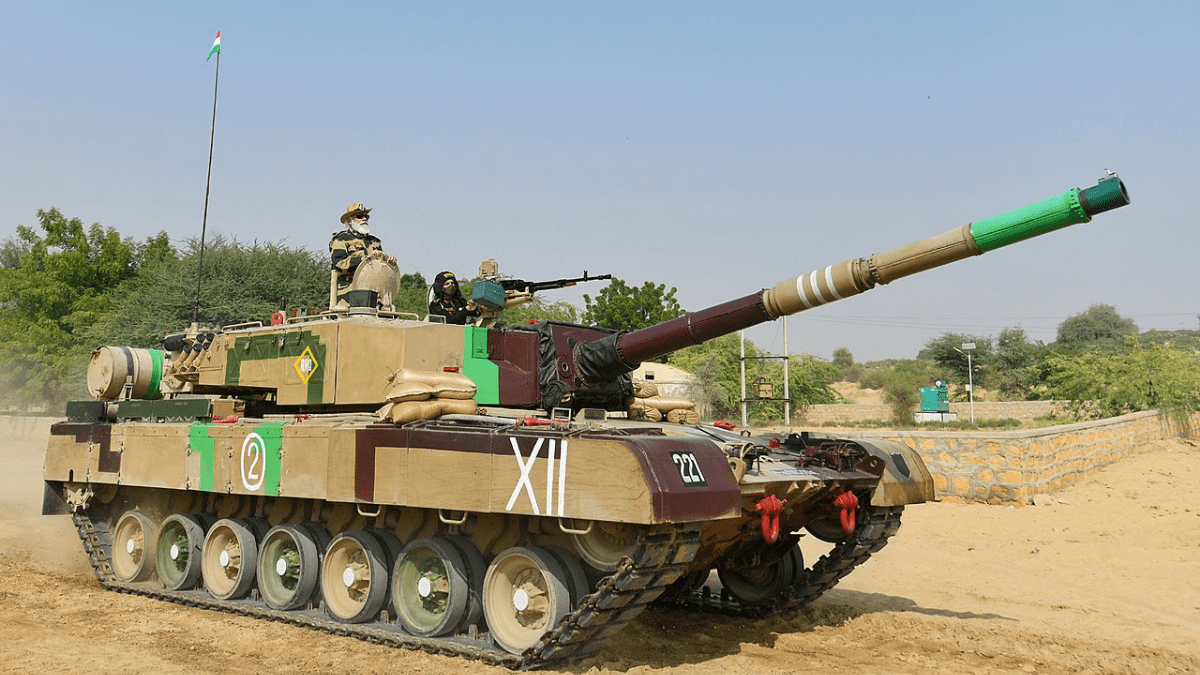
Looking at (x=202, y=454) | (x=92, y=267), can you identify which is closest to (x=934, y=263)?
(x=202, y=454)

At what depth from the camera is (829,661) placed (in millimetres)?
7496

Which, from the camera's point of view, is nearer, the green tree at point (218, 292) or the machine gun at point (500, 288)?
the machine gun at point (500, 288)

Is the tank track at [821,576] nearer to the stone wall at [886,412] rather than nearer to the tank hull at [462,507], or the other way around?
the tank hull at [462,507]

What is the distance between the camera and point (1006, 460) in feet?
50.1

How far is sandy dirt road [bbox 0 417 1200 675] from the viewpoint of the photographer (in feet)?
23.8

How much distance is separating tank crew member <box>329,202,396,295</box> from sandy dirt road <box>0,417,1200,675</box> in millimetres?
3533

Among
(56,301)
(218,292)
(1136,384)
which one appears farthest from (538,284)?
(56,301)

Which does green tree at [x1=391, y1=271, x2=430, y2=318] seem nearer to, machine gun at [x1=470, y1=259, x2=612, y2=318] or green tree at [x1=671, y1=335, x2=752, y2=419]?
green tree at [x1=671, y1=335, x2=752, y2=419]

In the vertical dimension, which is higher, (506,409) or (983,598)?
(506,409)

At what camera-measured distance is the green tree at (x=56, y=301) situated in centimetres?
3384

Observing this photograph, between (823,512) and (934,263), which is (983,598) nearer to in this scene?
(823,512)

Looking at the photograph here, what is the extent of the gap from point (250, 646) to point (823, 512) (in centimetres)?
480

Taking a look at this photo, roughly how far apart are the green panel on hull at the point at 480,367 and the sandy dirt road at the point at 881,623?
229 cm

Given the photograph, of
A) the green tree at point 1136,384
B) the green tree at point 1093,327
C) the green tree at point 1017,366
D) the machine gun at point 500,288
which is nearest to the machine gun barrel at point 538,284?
the machine gun at point 500,288
